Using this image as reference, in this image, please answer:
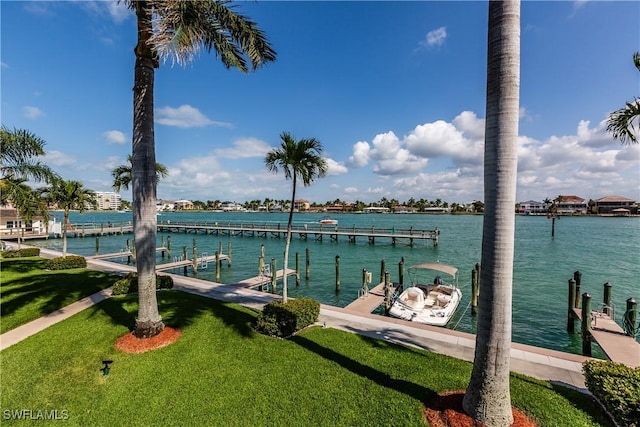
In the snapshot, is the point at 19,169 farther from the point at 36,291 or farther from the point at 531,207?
the point at 531,207

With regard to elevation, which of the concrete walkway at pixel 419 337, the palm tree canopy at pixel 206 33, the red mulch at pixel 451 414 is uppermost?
the palm tree canopy at pixel 206 33

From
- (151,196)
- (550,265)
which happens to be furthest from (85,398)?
(550,265)

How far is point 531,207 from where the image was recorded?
154875 millimetres

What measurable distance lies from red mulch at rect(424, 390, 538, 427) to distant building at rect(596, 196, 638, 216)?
168m

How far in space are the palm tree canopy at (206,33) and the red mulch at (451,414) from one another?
819 cm

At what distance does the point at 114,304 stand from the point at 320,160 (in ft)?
30.8

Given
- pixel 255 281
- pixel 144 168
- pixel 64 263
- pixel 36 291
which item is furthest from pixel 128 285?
pixel 64 263

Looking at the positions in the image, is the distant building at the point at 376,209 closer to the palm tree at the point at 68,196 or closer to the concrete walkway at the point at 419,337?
the palm tree at the point at 68,196

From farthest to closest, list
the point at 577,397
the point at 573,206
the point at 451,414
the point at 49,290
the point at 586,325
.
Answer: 1. the point at 573,206
2. the point at 49,290
3. the point at 586,325
4. the point at 577,397
5. the point at 451,414

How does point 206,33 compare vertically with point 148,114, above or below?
above

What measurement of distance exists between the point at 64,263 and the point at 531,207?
186335mm

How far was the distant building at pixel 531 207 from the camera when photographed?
494ft

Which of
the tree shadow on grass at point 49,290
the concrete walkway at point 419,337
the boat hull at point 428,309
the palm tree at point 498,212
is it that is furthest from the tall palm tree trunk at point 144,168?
the boat hull at point 428,309

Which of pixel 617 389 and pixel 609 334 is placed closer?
pixel 617 389
